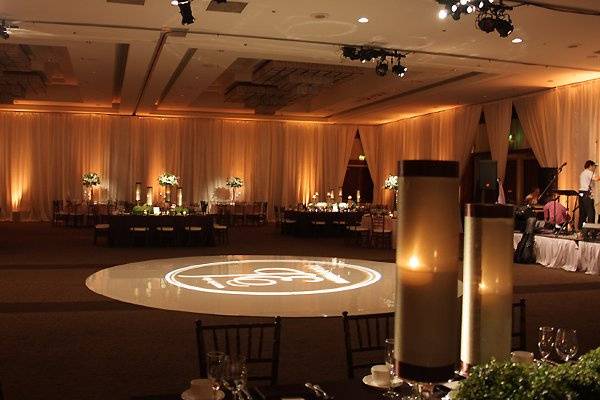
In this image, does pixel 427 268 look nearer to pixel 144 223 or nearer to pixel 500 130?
pixel 144 223

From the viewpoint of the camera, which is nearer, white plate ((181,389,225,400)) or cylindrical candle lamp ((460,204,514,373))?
cylindrical candle lamp ((460,204,514,373))

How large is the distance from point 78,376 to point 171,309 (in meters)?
2.30

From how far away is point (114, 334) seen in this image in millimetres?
5953

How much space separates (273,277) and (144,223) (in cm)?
539

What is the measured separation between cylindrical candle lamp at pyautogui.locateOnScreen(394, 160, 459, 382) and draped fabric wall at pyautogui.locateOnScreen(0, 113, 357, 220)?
69.6 ft

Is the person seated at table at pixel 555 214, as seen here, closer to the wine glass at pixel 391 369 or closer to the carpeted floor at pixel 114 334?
the carpeted floor at pixel 114 334

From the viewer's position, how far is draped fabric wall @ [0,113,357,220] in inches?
827

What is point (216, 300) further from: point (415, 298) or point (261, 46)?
point (415, 298)

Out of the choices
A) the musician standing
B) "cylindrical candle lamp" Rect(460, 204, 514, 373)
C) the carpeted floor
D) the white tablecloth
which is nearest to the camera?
"cylindrical candle lamp" Rect(460, 204, 514, 373)

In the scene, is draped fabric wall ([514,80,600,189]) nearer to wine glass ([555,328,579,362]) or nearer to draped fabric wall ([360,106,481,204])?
draped fabric wall ([360,106,481,204])

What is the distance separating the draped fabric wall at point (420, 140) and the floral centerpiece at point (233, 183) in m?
4.94

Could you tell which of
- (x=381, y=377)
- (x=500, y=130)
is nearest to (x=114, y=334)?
(x=381, y=377)

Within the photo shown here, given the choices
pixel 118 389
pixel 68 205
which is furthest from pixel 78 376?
pixel 68 205

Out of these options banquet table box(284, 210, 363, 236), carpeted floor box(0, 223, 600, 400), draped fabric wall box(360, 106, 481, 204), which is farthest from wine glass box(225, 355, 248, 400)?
banquet table box(284, 210, 363, 236)
